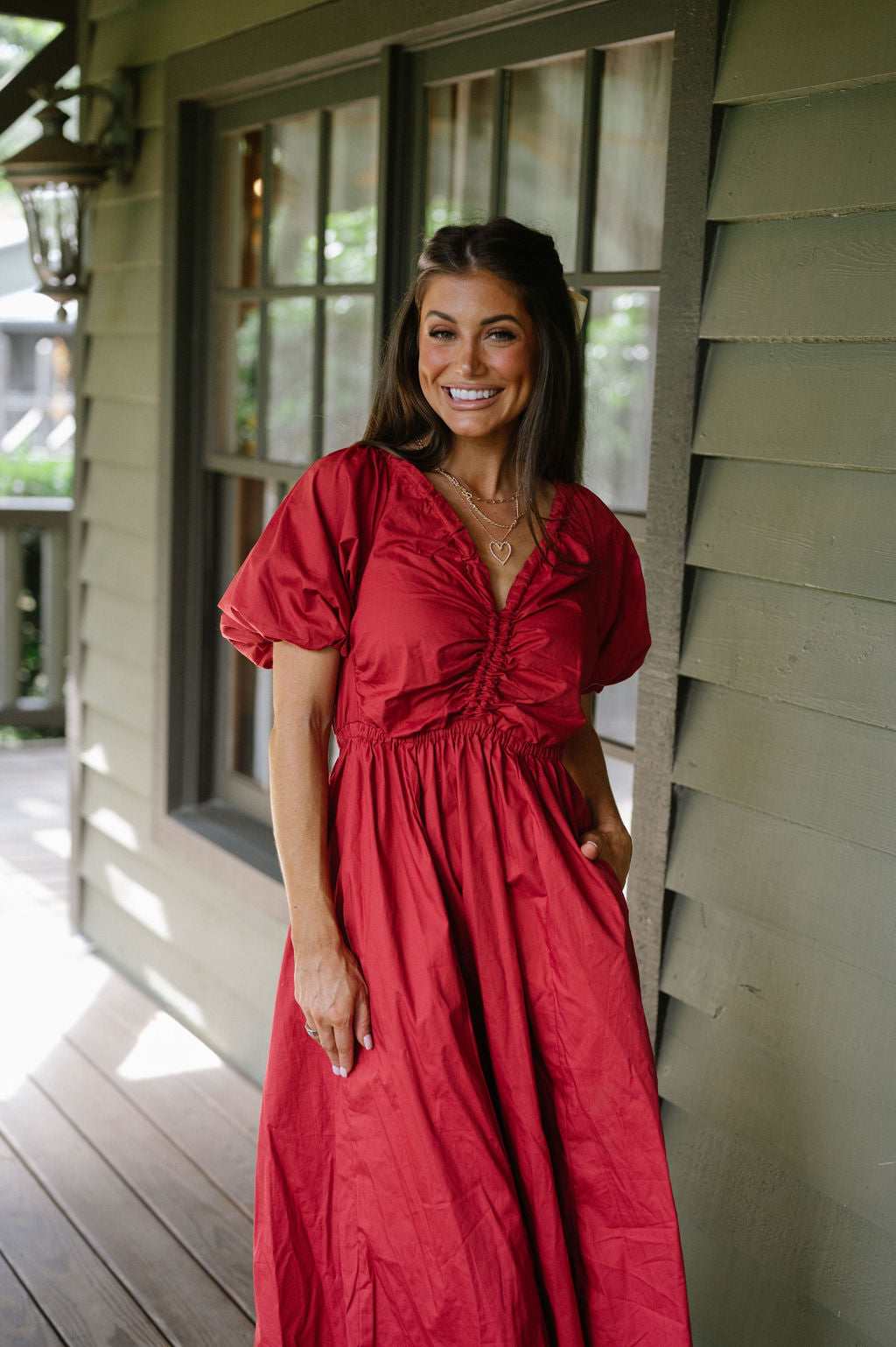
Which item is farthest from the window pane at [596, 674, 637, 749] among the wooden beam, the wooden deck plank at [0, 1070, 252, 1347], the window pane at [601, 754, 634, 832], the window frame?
the wooden beam

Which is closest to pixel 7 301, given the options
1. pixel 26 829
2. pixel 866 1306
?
pixel 26 829

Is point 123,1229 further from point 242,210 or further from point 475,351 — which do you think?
point 242,210

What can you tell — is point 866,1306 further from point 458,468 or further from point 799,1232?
point 458,468

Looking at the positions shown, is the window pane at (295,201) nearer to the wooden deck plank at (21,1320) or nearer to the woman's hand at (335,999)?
the woman's hand at (335,999)

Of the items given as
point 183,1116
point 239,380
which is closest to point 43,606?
point 239,380

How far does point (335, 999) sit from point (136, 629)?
2491 millimetres

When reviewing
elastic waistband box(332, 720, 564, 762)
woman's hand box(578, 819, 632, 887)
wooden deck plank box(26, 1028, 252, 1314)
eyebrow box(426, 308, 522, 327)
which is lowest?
wooden deck plank box(26, 1028, 252, 1314)

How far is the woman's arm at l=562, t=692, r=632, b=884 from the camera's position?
1.83 m

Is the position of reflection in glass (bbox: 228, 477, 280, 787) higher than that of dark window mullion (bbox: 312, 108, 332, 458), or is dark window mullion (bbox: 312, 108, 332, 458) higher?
dark window mullion (bbox: 312, 108, 332, 458)

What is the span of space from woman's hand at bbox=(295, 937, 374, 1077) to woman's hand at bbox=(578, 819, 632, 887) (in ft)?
1.15

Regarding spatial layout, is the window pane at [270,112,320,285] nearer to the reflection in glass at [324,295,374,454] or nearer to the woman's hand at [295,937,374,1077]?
the reflection in glass at [324,295,374,454]

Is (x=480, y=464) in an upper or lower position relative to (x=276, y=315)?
lower

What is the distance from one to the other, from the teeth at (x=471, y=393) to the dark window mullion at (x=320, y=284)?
152 centimetres

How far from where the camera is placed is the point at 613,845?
183cm
